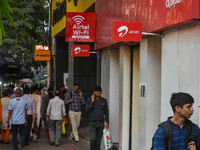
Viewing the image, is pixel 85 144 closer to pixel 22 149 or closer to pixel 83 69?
pixel 22 149

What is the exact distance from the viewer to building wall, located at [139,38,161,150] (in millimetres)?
9391

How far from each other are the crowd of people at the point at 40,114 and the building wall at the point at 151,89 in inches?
82.7

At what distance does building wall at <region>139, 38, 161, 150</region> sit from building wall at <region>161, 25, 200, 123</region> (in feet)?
Result: 3.19

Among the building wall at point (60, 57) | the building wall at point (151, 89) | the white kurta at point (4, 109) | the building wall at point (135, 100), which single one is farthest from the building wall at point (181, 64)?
the building wall at point (60, 57)

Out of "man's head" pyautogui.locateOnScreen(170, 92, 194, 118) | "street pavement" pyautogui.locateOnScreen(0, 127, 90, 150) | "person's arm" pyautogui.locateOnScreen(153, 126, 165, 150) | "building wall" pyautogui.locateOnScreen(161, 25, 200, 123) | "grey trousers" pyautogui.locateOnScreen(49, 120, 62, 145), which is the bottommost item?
"street pavement" pyautogui.locateOnScreen(0, 127, 90, 150)

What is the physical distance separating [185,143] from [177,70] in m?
3.01

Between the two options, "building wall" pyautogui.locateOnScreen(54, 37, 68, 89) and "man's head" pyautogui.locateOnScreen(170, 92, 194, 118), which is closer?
"man's head" pyautogui.locateOnScreen(170, 92, 194, 118)

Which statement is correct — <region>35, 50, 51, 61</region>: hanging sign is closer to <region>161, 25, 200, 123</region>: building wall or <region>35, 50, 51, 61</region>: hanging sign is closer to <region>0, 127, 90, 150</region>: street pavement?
<region>0, 127, 90, 150</region>: street pavement

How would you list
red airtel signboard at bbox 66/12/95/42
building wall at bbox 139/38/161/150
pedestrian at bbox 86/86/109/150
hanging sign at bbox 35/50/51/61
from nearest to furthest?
building wall at bbox 139/38/161/150 < pedestrian at bbox 86/86/109/150 < red airtel signboard at bbox 66/12/95/42 < hanging sign at bbox 35/50/51/61

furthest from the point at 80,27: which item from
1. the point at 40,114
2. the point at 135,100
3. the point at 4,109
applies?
the point at 135,100

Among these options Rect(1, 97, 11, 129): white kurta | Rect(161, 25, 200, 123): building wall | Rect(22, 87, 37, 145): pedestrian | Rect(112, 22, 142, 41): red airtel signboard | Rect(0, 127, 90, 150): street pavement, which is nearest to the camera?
Rect(161, 25, 200, 123): building wall

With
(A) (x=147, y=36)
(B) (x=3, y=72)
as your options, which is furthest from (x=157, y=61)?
(B) (x=3, y=72)

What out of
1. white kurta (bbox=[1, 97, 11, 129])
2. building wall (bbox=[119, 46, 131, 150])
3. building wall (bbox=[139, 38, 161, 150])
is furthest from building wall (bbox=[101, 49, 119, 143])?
building wall (bbox=[139, 38, 161, 150])

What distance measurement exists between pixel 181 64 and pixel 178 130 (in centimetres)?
293
